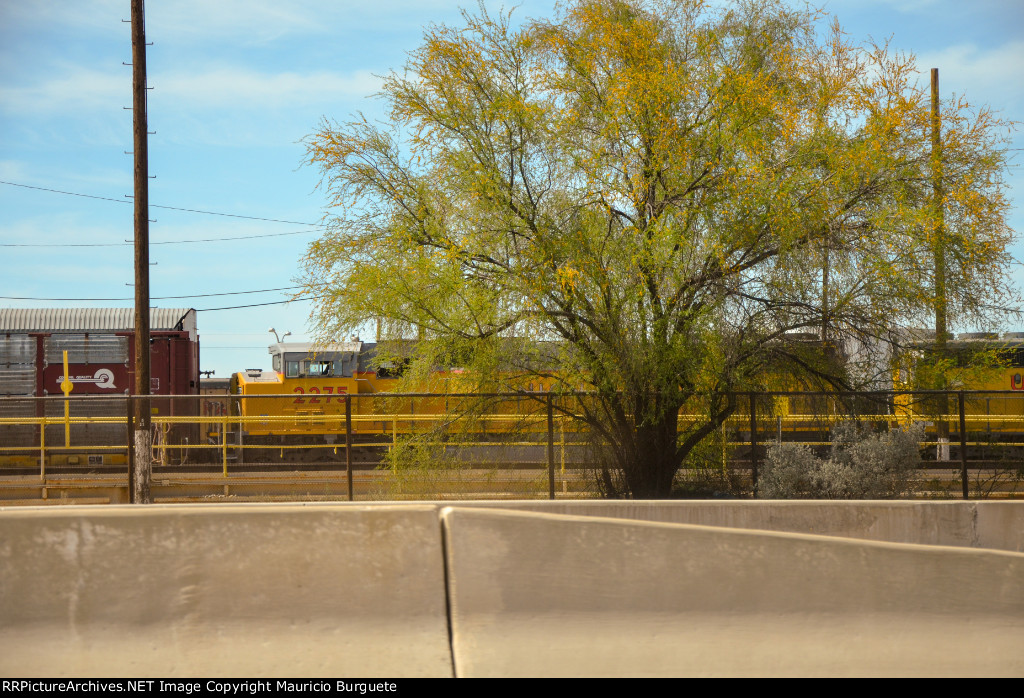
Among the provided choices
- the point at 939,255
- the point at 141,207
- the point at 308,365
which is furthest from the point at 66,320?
the point at 939,255

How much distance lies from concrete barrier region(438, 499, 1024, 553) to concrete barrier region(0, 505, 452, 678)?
→ 108 inches

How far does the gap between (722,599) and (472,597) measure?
4.54 feet

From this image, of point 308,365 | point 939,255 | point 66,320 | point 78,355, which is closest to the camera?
point 939,255

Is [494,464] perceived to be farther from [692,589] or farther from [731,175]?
[692,589]

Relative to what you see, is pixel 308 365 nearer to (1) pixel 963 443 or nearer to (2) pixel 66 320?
(2) pixel 66 320

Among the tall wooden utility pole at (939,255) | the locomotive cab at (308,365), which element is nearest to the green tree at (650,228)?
the tall wooden utility pole at (939,255)

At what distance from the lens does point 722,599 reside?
5.05m

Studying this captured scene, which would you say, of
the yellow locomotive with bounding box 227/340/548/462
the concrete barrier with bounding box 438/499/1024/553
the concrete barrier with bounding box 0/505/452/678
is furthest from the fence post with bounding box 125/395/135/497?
the concrete barrier with bounding box 0/505/452/678

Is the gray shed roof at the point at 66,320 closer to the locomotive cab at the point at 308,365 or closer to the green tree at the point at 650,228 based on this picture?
the locomotive cab at the point at 308,365

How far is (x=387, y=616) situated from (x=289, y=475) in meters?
9.48

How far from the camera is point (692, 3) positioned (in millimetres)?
14125

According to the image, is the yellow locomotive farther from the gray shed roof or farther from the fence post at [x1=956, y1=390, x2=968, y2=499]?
the fence post at [x1=956, y1=390, x2=968, y2=499]

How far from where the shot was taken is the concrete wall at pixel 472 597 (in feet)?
15.8
